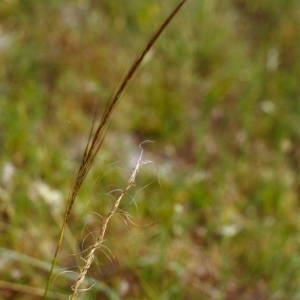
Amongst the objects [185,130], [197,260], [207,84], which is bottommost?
[197,260]

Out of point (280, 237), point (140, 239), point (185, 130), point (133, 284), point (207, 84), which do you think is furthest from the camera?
point (207, 84)

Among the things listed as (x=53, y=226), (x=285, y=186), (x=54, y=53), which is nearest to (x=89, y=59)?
(x=54, y=53)

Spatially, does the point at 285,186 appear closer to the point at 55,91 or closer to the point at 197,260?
the point at 197,260

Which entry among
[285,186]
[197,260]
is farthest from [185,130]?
[197,260]

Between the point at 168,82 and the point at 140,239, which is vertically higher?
the point at 168,82

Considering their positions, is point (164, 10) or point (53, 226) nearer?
point (53, 226)

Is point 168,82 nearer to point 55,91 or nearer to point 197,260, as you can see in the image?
point 55,91

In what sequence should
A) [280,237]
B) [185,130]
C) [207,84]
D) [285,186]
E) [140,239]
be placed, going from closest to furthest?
[140,239]
[280,237]
[285,186]
[185,130]
[207,84]
